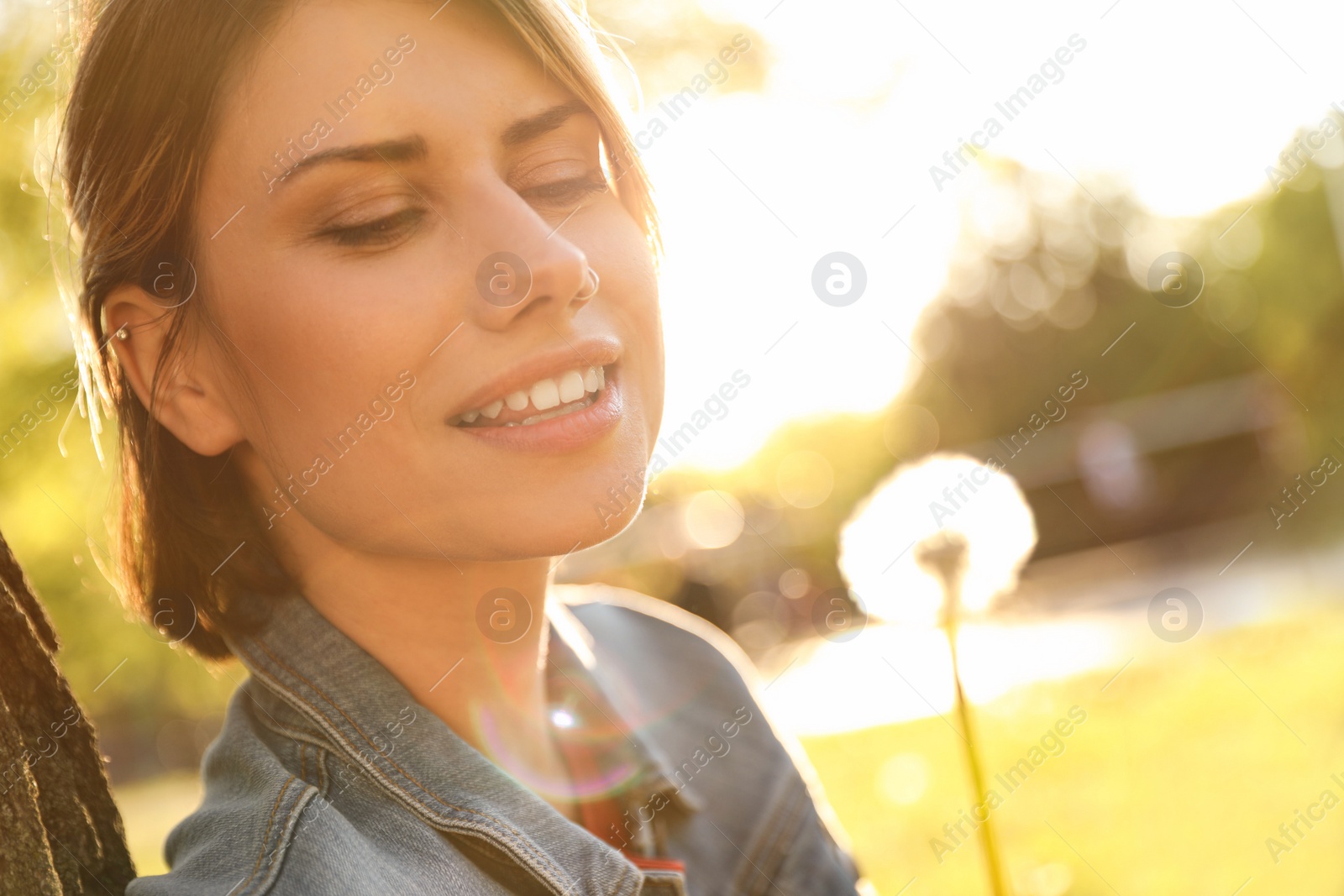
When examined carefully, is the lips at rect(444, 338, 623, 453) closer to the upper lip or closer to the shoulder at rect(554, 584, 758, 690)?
the upper lip

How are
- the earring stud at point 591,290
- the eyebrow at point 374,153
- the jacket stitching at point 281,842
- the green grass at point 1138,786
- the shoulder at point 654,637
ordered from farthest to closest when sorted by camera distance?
the green grass at point 1138,786 → the shoulder at point 654,637 → the earring stud at point 591,290 → the eyebrow at point 374,153 → the jacket stitching at point 281,842

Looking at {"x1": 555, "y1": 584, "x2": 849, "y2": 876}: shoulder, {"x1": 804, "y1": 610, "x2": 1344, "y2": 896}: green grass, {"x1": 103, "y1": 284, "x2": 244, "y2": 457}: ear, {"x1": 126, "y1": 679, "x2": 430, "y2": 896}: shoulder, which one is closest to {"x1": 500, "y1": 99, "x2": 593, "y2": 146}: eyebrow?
{"x1": 103, "y1": 284, "x2": 244, "y2": 457}: ear

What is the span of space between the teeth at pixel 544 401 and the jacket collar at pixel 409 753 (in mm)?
474

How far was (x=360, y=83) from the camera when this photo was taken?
1.54 m

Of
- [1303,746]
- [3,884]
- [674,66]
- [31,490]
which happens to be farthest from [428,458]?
[674,66]

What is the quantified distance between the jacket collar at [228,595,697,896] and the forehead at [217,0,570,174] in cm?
76

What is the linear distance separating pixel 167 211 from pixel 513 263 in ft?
1.88

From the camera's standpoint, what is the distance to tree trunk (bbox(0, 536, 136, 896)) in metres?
1.52

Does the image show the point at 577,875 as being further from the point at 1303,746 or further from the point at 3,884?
the point at 1303,746

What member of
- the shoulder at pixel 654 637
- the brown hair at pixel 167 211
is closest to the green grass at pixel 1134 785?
the shoulder at pixel 654 637

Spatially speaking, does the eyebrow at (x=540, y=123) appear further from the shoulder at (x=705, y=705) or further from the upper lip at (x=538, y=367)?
the shoulder at (x=705, y=705)

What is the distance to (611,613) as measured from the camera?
2662 millimetres

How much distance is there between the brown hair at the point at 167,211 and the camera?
5.33 feet

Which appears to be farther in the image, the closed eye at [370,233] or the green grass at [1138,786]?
the green grass at [1138,786]
